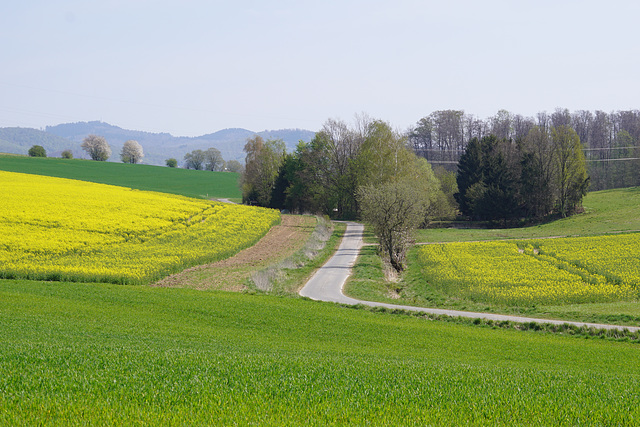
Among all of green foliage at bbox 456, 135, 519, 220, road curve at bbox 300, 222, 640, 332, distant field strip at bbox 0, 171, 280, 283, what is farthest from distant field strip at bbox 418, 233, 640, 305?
green foliage at bbox 456, 135, 519, 220

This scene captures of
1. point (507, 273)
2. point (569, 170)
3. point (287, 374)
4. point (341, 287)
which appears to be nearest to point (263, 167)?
point (569, 170)

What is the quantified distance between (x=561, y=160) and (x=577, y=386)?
7668cm

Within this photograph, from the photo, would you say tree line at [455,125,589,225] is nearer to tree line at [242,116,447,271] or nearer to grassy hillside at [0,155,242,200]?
tree line at [242,116,447,271]

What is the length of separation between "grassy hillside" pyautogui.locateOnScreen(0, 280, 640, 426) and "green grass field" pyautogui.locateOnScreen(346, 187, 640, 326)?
477 cm

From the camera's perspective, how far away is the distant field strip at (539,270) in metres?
27.7

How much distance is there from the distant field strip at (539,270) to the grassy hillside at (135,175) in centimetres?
7501

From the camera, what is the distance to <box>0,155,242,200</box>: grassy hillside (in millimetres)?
111188

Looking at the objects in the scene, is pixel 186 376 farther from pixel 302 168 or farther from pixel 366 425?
pixel 302 168

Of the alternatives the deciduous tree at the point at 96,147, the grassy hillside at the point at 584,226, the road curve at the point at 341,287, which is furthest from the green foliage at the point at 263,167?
the deciduous tree at the point at 96,147

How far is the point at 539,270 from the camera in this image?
34406 mm

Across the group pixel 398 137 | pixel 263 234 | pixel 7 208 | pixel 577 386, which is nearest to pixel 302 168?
pixel 398 137

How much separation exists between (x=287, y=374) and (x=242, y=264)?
1164 inches

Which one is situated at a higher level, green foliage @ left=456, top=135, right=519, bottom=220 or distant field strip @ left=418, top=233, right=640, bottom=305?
green foliage @ left=456, top=135, right=519, bottom=220

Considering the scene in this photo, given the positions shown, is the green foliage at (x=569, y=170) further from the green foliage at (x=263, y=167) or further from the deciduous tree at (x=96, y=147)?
the deciduous tree at (x=96, y=147)
